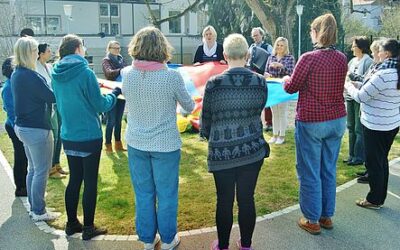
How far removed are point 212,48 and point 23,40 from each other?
3884 millimetres

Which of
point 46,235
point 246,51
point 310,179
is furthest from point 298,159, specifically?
point 46,235

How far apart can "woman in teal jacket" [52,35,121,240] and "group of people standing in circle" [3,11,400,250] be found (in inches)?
0.4

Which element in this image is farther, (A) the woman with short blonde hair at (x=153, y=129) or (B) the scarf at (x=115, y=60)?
(B) the scarf at (x=115, y=60)

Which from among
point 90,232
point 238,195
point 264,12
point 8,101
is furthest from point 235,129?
point 264,12

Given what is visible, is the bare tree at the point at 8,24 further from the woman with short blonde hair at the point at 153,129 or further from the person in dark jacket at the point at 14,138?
the woman with short blonde hair at the point at 153,129

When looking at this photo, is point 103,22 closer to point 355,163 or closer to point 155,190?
point 355,163

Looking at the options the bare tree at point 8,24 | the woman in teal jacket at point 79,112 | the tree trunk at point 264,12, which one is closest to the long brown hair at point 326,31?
the woman in teal jacket at point 79,112

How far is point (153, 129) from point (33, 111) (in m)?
1.73

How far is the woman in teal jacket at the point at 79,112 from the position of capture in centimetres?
426

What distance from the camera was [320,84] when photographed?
430 centimetres

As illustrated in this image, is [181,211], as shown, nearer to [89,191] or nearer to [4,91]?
[89,191]

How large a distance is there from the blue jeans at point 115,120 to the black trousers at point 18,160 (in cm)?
234

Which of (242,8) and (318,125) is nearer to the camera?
(318,125)

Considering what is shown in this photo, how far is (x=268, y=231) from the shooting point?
4.83m
